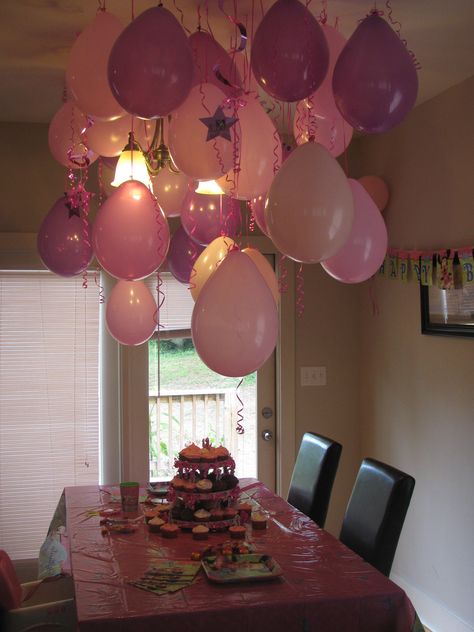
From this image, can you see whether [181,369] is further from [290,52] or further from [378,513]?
[290,52]

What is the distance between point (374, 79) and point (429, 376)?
6.92 feet

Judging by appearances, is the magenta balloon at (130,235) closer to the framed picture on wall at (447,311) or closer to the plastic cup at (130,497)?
the plastic cup at (130,497)

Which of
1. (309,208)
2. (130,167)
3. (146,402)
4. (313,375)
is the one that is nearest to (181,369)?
(146,402)

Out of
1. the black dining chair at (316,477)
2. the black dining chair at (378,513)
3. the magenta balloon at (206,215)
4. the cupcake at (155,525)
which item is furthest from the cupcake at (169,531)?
the magenta balloon at (206,215)

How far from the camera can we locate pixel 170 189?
2.51 metres

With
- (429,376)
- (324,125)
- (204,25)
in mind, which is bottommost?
(429,376)

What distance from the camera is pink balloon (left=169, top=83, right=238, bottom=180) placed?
182cm

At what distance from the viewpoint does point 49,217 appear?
253 cm

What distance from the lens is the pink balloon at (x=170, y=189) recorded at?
250 centimetres

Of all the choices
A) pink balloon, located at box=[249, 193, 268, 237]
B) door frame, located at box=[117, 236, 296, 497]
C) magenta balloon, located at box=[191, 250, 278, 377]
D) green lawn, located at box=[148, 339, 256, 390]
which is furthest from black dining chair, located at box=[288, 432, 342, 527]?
magenta balloon, located at box=[191, 250, 278, 377]

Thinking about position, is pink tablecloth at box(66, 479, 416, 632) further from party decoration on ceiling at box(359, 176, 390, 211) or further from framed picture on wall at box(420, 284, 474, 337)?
party decoration on ceiling at box(359, 176, 390, 211)

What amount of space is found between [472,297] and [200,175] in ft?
5.67

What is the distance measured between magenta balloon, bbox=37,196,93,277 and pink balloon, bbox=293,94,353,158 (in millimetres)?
833

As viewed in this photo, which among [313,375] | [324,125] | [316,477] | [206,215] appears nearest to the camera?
[324,125]
